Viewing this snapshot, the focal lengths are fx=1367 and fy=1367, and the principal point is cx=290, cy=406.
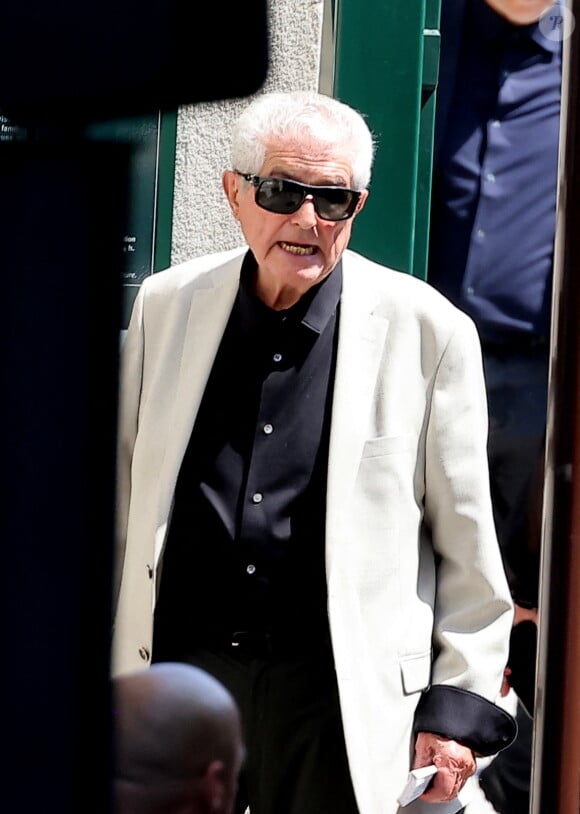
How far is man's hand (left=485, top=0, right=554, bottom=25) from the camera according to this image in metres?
3.12

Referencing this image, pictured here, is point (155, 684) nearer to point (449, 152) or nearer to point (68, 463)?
point (68, 463)

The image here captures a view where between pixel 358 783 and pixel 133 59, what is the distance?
150 centimetres

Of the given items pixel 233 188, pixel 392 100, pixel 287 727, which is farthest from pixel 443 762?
pixel 392 100

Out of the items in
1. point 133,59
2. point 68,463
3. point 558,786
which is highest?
point 133,59

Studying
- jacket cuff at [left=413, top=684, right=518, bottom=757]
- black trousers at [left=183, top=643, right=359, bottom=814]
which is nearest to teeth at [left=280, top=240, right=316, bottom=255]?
black trousers at [left=183, top=643, right=359, bottom=814]

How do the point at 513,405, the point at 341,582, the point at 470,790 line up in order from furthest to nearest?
the point at 513,405, the point at 470,790, the point at 341,582

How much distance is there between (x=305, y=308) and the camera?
2.44 m

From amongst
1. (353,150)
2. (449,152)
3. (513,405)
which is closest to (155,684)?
(353,150)

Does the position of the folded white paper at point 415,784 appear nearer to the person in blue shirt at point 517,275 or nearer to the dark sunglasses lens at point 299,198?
the person in blue shirt at point 517,275

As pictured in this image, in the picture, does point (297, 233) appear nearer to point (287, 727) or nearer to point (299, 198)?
point (299, 198)

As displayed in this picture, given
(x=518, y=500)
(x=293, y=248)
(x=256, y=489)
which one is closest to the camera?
(x=256, y=489)

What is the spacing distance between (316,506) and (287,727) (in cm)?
39

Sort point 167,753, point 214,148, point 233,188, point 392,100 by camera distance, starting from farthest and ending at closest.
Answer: point 214,148, point 392,100, point 233,188, point 167,753

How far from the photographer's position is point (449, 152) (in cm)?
326
